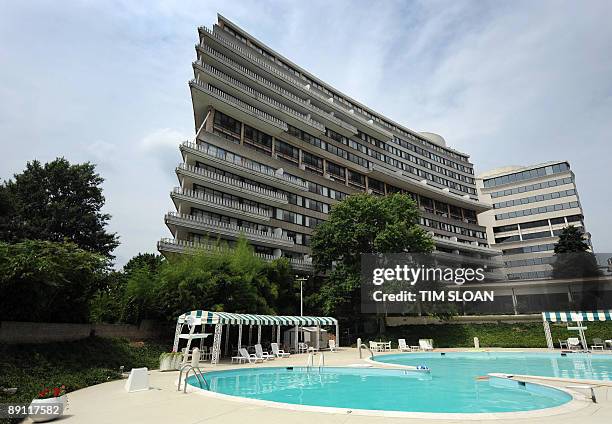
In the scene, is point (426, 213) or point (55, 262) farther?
point (426, 213)

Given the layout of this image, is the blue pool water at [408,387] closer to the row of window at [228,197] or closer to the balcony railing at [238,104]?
the row of window at [228,197]

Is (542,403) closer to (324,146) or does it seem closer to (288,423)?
(288,423)

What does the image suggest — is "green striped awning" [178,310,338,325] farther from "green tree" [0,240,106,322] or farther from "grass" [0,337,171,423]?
"green tree" [0,240,106,322]

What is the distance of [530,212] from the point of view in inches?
2825

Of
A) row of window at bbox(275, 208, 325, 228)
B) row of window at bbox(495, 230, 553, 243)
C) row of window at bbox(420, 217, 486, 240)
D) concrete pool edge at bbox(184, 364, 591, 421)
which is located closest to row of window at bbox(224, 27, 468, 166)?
row of window at bbox(420, 217, 486, 240)

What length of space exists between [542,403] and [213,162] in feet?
Result: 107

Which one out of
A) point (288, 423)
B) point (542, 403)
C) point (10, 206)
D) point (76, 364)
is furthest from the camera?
point (10, 206)

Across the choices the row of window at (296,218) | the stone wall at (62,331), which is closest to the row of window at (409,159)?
the row of window at (296,218)

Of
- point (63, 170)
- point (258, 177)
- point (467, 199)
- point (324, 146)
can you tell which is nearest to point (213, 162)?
point (258, 177)

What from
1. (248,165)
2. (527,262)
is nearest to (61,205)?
(248,165)

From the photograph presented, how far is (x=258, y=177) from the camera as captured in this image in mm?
40531

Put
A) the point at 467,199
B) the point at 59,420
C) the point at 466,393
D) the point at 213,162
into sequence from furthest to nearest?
the point at 467,199
the point at 213,162
the point at 466,393
the point at 59,420

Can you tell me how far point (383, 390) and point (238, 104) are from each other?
33.3m

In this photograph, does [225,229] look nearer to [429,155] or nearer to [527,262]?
[429,155]
